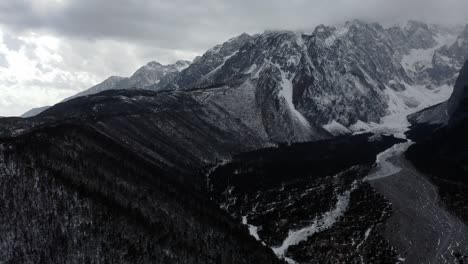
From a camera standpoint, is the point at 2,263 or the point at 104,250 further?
the point at 104,250

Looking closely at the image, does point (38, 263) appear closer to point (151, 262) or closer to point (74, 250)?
point (74, 250)

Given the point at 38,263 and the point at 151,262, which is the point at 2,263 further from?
the point at 151,262

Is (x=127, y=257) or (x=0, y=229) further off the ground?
(x=0, y=229)

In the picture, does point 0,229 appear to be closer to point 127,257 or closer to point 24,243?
point 24,243

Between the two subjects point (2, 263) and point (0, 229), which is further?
point (0, 229)

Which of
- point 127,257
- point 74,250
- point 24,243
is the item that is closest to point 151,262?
point 127,257

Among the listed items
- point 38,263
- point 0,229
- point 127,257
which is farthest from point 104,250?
point 0,229

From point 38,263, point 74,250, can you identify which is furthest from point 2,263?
point 74,250

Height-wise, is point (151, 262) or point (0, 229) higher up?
point (0, 229)
